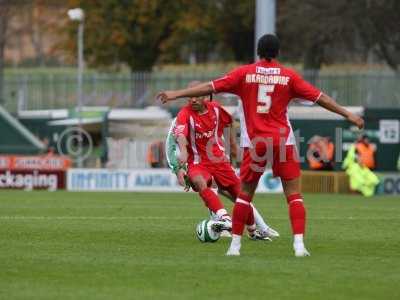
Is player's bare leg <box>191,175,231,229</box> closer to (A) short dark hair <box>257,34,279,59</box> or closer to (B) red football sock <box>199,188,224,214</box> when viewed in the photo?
(B) red football sock <box>199,188,224,214</box>

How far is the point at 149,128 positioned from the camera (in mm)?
45906

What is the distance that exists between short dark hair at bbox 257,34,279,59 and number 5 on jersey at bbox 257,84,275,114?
0.32 metres

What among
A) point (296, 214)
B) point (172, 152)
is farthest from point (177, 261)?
point (172, 152)

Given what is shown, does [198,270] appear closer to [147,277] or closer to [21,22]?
[147,277]

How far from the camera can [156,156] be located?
41219 mm

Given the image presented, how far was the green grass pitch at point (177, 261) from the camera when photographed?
34.7 feet

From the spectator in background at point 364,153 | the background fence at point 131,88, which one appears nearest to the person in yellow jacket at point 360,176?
the spectator in background at point 364,153

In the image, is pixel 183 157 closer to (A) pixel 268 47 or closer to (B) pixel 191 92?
(B) pixel 191 92

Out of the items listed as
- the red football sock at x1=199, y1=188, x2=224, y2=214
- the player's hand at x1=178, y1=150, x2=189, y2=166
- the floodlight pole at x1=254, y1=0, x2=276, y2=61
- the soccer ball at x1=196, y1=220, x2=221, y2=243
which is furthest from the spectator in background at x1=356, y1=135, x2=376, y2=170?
the soccer ball at x1=196, y1=220, x2=221, y2=243

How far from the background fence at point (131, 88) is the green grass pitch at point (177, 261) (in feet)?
82.6

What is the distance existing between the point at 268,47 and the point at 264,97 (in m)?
0.54

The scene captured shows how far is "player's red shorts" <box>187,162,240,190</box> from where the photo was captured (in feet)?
52.1

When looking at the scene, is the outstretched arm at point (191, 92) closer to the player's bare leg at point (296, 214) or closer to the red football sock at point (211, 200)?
the player's bare leg at point (296, 214)

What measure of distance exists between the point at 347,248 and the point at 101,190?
22.4 m
